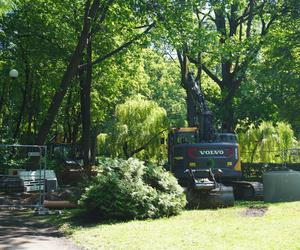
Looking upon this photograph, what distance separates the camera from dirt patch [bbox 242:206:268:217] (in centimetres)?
1359

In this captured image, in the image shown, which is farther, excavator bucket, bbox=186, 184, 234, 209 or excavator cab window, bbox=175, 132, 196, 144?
excavator cab window, bbox=175, 132, 196, 144

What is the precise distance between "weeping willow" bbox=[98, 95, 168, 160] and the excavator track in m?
16.1

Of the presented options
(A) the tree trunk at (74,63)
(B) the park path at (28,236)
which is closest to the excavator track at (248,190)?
(A) the tree trunk at (74,63)

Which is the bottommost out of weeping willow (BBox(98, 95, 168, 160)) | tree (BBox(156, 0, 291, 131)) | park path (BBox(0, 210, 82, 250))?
park path (BBox(0, 210, 82, 250))

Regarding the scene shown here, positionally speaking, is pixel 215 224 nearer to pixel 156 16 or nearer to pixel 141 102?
pixel 156 16

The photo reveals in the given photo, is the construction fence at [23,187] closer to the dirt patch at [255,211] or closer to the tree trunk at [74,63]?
the tree trunk at [74,63]

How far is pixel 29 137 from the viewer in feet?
121

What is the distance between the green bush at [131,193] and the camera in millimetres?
13117

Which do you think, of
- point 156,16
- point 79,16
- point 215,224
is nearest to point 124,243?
point 215,224

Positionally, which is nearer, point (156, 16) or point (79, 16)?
point (156, 16)

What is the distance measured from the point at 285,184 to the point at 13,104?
25995mm

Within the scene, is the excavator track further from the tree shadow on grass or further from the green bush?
the tree shadow on grass

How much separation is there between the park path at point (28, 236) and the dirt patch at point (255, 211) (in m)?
5.31

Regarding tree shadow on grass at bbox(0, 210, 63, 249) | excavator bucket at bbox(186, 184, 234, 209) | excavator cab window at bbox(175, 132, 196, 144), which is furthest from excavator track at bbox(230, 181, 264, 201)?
tree shadow on grass at bbox(0, 210, 63, 249)
